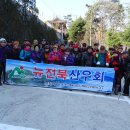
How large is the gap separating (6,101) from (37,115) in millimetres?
1851

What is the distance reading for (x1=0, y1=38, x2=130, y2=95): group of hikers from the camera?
1327 cm

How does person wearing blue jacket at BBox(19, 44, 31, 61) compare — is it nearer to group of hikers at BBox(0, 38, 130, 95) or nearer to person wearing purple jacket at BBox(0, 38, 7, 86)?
group of hikers at BBox(0, 38, 130, 95)

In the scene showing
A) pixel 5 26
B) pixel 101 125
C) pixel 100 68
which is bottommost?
pixel 101 125

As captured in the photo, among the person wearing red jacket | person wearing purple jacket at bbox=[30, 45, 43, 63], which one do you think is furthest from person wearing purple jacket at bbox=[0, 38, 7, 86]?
the person wearing red jacket

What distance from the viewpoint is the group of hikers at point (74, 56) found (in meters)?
13.3

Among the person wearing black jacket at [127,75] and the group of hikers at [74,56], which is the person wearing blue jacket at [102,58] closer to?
the group of hikers at [74,56]

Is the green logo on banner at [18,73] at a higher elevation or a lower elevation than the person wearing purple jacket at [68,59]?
lower


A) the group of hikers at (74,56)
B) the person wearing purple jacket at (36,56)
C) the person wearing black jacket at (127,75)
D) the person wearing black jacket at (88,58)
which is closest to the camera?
the person wearing black jacket at (127,75)

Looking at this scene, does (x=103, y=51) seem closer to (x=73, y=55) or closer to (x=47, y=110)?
(x=73, y=55)

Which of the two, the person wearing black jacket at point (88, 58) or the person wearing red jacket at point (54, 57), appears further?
the person wearing red jacket at point (54, 57)

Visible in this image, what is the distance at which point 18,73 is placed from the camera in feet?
46.0

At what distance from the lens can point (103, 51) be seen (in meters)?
13.5

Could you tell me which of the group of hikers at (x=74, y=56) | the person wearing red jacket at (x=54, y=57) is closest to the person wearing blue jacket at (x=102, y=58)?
the group of hikers at (x=74, y=56)

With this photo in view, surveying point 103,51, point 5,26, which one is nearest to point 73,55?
point 103,51
